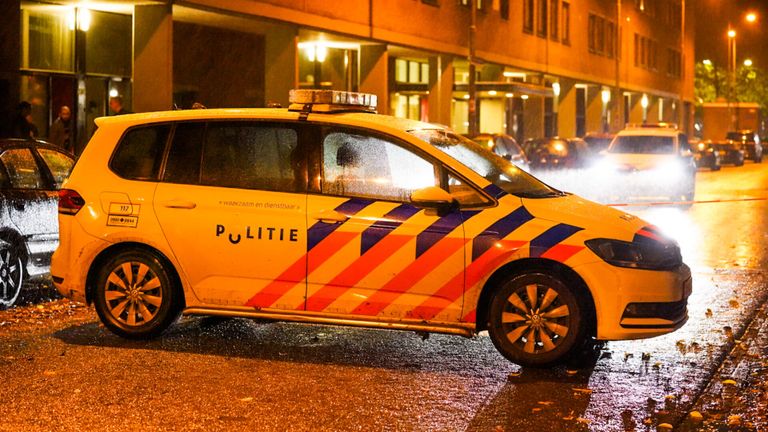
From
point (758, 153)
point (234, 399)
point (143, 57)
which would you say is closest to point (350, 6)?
point (143, 57)

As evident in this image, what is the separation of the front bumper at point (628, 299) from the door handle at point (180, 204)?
267 cm

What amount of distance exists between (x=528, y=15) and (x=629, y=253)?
40918mm

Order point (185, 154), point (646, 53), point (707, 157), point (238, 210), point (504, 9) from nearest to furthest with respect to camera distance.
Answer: point (238, 210) → point (185, 154) → point (504, 9) → point (707, 157) → point (646, 53)

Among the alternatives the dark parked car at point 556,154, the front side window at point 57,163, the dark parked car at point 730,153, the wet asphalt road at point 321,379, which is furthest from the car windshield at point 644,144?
the dark parked car at point 730,153

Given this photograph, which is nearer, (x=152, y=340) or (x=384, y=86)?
(x=152, y=340)

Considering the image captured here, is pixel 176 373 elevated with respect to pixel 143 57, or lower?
lower

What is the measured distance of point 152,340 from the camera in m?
8.85

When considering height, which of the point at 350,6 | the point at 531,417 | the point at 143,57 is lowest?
the point at 531,417

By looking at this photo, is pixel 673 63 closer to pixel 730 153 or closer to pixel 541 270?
pixel 730 153

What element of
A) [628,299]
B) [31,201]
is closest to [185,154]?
[31,201]

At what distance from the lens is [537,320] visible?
7.96 metres

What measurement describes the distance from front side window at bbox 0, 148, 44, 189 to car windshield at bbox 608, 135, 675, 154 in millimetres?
17643

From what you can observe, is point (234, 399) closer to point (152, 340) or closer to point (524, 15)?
point (152, 340)

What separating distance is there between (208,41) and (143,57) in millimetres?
4566
